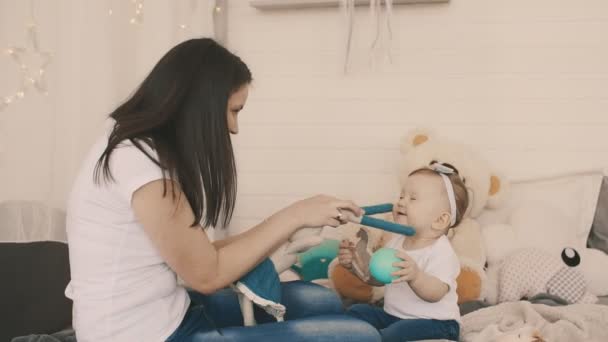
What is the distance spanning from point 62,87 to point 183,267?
32.7 inches

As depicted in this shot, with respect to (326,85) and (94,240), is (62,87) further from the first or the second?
(326,85)

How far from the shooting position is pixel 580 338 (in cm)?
135

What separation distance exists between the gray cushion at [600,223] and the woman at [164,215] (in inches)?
48.7

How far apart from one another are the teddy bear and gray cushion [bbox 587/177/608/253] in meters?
0.32

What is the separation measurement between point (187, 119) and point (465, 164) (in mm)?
1138

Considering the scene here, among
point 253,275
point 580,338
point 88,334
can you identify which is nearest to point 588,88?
point 580,338

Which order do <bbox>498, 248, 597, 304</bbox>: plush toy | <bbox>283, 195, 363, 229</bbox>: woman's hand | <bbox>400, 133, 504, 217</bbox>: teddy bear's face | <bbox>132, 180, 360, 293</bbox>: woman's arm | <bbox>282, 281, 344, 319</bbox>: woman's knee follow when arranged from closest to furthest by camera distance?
<bbox>132, 180, 360, 293</bbox>: woman's arm
<bbox>283, 195, 363, 229</bbox>: woman's hand
<bbox>282, 281, 344, 319</bbox>: woman's knee
<bbox>498, 248, 597, 304</bbox>: plush toy
<bbox>400, 133, 504, 217</bbox>: teddy bear's face

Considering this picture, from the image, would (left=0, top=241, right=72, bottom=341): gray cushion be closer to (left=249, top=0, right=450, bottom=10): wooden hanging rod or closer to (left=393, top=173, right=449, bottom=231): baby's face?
(left=393, top=173, right=449, bottom=231): baby's face

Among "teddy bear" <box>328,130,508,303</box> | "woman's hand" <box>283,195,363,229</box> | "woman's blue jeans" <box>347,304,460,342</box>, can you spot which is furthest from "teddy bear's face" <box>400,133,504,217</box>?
"woman's hand" <box>283,195,363,229</box>

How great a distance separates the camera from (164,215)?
104cm

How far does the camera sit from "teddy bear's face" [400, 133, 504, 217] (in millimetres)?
1970

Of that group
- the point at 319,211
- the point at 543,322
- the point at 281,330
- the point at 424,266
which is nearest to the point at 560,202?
the point at 543,322

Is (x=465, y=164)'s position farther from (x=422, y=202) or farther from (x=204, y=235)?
(x=204, y=235)

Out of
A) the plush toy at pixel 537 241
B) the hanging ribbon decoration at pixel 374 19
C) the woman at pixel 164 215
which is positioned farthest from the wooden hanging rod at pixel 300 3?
the woman at pixel 164 215
